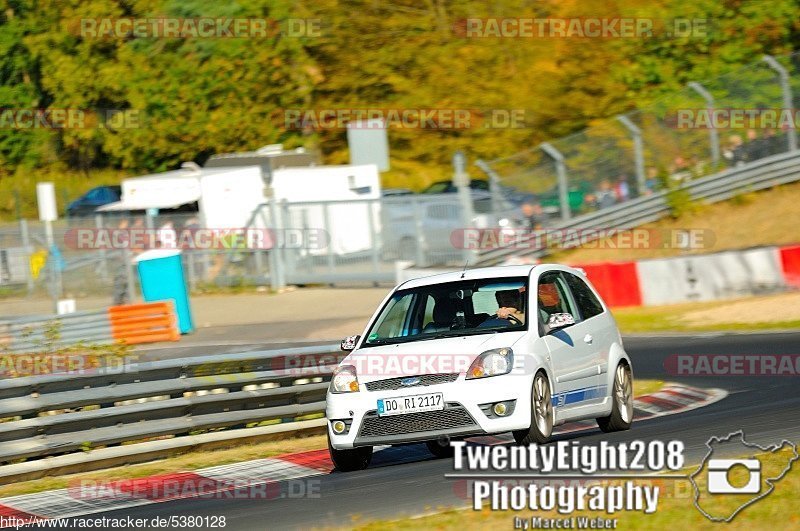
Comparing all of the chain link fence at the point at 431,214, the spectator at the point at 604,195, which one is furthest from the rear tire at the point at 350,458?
the spectator at the point at 604,195

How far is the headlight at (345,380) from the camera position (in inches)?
409

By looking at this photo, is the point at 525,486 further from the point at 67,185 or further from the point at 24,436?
the point at 67,185

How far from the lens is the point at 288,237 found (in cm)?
3272

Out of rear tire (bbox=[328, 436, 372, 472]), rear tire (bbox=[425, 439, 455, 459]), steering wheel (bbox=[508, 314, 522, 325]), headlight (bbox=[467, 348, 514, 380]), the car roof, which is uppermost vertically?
the car roof

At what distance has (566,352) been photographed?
10914 mm

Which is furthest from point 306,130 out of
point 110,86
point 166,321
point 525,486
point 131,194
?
point 525,486

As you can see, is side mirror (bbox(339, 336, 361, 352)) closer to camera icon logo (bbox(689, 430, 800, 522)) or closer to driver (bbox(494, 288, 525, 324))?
driver (bbox(494, 288, 525, 324))

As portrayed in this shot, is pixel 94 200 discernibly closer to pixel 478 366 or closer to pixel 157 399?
pixel 157 399

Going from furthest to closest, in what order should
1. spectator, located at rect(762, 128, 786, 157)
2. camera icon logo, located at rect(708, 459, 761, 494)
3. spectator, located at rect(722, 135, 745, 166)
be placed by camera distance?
spectator, located at rect(722, 135, 745, 166) < spectator, located at rect(762, 128, 786, 157) < camera icon logo, located at rect(708, 459, 761, 494)

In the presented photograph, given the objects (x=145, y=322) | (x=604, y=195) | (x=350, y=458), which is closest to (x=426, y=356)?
(x=350, y=458)

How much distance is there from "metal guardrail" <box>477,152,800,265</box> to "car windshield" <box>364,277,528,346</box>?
19928 mm

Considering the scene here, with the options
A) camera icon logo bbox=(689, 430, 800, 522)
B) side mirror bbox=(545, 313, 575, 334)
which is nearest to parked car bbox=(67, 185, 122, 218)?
side mirror bbox=(545, 313, 575, 334)

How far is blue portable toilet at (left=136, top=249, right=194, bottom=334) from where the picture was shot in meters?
27.0

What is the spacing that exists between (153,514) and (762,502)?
12.4 feet
